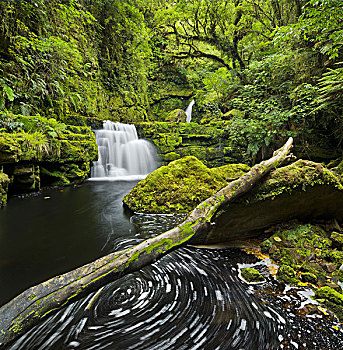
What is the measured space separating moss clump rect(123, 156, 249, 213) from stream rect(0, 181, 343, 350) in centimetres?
140

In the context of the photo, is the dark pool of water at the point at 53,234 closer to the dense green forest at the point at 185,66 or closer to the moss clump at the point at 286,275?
the moss clump at the point at 286,275

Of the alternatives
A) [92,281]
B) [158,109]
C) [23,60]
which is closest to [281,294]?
[92,281]

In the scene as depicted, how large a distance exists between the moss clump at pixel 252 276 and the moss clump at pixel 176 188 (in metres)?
2.42

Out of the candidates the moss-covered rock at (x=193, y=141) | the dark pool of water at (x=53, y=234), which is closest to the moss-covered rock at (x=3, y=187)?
the dark pool of water at (x=53, y=234)

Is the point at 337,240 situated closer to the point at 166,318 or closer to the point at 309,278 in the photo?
the point at 309,278

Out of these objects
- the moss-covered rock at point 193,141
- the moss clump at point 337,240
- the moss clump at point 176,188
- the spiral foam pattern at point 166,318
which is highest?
the moss-covered rock at point 193,141

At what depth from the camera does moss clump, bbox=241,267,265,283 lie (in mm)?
2146

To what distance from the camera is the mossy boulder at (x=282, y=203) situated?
2850 mm

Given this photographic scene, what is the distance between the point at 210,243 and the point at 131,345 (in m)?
1.79

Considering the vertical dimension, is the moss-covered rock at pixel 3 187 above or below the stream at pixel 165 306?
above

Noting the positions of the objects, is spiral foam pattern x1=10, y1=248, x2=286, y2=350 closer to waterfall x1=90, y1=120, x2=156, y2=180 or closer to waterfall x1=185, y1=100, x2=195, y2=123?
waterfall x1=90, y1=120, x2=156, y2=180

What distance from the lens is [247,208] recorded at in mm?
2854

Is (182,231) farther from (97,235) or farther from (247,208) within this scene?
(97,235)

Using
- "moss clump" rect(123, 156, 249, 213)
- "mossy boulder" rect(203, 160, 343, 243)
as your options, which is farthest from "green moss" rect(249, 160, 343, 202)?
"moss clump" rect(123, 156, 249, 213)
